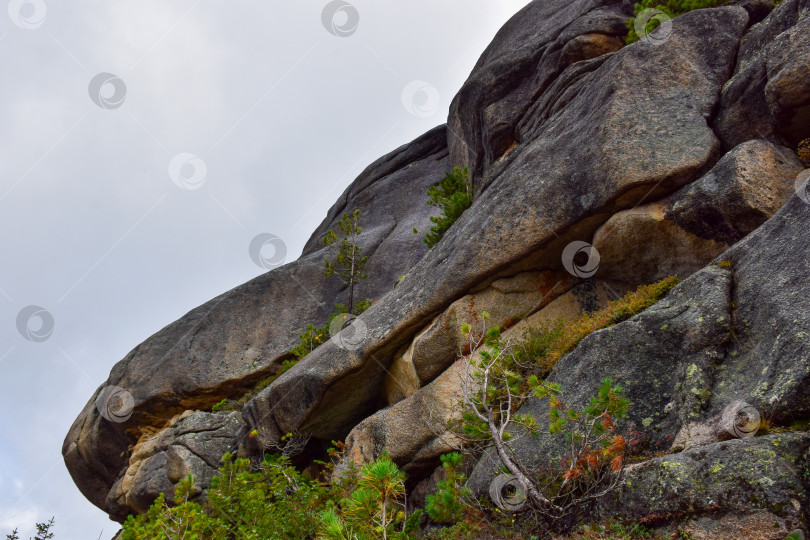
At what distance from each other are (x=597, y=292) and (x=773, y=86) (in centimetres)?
466

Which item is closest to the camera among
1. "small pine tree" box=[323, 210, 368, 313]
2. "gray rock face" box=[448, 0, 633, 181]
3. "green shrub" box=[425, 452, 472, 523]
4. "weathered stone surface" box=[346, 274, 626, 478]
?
"green shrub" box=[425, 452, 472, 523]

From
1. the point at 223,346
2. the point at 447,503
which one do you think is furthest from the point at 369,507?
the point at 223,346

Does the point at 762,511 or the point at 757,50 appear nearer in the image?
the point at 762,511

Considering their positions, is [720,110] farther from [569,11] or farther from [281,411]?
[281,411]

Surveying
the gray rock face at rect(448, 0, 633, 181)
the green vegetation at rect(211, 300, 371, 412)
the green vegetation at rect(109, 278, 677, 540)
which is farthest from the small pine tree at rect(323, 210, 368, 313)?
the green vegetation at rect(109, 278, 677, 540)

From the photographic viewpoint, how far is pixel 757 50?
445 inches

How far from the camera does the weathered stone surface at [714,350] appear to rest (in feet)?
20.3

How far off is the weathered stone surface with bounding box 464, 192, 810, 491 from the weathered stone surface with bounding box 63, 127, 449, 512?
43.3ft

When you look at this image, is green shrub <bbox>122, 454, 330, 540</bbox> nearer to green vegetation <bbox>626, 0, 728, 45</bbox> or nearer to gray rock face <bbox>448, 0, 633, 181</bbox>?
gray rock face <bbox>448, 0, 633, 181</bbox>

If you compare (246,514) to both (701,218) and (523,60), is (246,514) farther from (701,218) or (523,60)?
(523,60)

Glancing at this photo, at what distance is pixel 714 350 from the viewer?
7.31 m

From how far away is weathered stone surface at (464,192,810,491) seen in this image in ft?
20.3

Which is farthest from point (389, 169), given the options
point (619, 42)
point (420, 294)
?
point (420, 294)

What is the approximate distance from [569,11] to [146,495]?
20.2 meters
